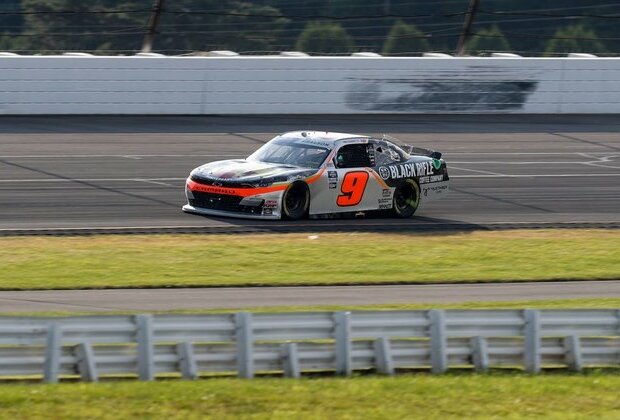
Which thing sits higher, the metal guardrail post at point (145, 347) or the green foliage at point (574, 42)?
the green foliage at point (574, 42)

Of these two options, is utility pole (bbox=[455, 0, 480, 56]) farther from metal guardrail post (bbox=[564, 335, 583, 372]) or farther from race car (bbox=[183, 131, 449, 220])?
metal guardrail post (bbox=[564, 335, 583, 372])

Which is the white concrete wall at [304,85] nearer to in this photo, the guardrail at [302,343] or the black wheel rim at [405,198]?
the black wheel rim at [405,198]

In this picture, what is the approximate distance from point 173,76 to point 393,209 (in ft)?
27.1

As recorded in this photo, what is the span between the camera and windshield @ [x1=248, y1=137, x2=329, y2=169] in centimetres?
1795

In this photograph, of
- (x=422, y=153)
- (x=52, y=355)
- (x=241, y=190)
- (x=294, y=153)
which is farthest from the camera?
(x=422, y=153)

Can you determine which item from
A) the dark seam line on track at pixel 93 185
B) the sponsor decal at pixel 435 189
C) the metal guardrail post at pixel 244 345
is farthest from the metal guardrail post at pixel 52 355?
the sponsor decal at pixel 435 189

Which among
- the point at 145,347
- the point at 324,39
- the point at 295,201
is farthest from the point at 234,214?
the point at 324,39

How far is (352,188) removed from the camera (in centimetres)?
1830

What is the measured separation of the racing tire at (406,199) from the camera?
62.1ft

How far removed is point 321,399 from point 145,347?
1478 mm

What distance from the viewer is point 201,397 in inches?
361

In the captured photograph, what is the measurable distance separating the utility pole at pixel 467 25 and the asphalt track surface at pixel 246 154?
1936mm

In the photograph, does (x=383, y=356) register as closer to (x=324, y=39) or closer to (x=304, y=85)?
(x=304, y=85)

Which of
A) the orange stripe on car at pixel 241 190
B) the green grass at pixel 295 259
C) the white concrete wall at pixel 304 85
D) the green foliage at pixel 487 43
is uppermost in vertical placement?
the green foliage at pixel 487 43
